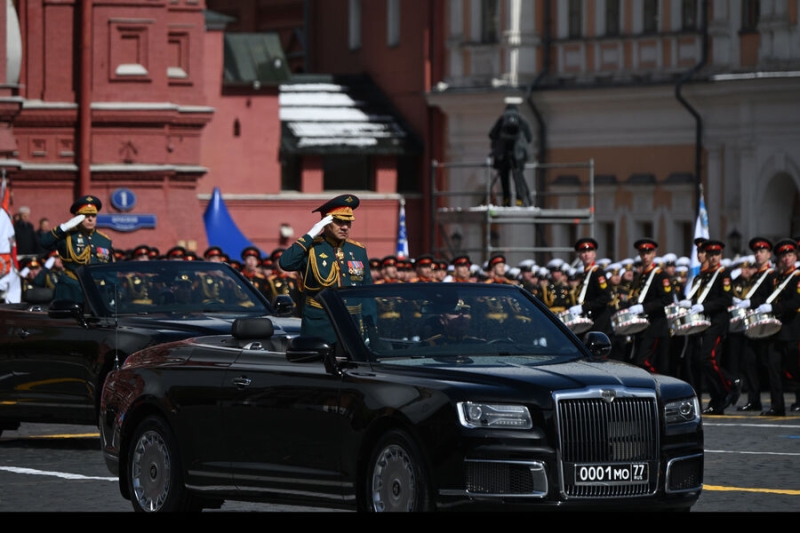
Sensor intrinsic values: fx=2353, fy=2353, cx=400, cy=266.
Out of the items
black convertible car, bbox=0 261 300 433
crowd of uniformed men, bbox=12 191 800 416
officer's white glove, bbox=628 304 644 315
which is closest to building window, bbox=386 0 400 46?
crowd of uniformed men, bbox=12 191 800 416

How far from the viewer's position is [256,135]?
177ft

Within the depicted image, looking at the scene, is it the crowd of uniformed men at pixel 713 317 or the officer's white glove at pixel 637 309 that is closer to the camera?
the crowd of uniformed men at pixel 713 317

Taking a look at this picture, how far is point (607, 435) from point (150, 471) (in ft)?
10.6

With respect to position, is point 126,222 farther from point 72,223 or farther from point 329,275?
point 329,275

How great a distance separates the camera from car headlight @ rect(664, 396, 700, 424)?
1220 centimetres

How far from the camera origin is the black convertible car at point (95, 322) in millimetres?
18766

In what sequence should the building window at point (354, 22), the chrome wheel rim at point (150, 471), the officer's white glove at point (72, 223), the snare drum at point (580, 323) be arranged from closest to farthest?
the chrome wheel rim at point (150, 471), the officer's white glove at point (72, 223), the snare drum at point (580, 323), the building window at point (354, 22)

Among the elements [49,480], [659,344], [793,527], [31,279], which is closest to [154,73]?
[31,279]

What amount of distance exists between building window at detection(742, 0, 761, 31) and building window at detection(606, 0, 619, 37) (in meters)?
4.25

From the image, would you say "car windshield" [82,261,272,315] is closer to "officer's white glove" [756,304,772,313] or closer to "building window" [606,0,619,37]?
"officer's white glove" [756,304,772,313]

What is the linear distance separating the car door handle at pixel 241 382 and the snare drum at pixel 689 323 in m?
12.1

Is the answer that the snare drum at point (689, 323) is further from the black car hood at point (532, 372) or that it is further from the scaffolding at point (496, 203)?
the scaffolding at point (496, 203)

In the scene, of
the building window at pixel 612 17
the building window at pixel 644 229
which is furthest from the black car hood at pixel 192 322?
the building window at pixel 612 17

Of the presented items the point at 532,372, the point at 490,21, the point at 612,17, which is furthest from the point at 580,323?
the point at 490,21
